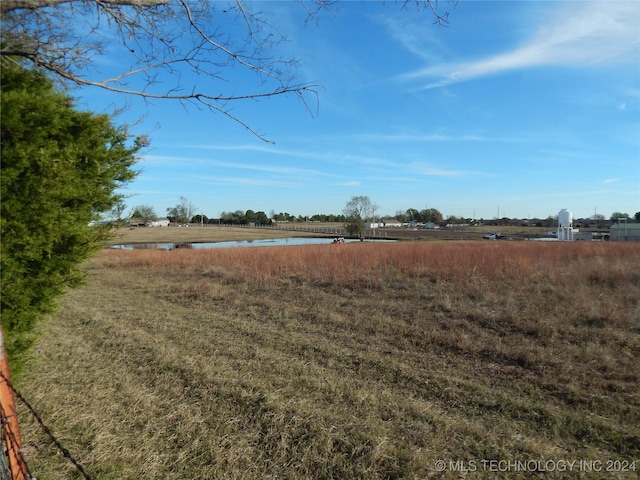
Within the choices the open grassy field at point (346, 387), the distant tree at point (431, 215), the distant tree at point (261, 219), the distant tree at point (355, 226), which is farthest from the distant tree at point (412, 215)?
the open grassy field at point (346, 387)

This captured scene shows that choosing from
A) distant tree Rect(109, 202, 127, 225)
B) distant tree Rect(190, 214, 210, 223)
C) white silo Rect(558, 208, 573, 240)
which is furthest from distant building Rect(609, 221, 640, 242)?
distant tree Rect(190, 214, 210, 223)

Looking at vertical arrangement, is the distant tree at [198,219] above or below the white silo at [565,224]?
above

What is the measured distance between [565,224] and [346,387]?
50552 millimetres

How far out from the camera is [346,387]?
4.05m

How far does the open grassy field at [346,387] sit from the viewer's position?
9.12ft

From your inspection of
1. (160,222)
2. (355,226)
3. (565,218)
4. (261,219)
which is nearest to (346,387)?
(565,218)

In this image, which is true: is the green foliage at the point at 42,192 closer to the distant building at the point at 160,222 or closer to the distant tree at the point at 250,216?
A: the distant building at the point at 160,222

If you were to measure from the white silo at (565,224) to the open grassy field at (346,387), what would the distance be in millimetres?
42097

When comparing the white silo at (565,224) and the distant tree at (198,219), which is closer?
the white silo at (565,224)

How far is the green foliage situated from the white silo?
169ft

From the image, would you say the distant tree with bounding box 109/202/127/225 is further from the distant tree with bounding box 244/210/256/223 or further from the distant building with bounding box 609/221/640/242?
the distant tree with bounding box 244/210/256/223

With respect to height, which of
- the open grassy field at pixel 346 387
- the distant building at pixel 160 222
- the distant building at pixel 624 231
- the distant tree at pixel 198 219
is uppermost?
the distant tree at pixel 198 219

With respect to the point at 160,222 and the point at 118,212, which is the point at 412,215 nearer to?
the point at 160,222

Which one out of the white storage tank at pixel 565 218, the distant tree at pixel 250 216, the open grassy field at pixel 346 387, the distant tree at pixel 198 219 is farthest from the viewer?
the distant tree at pixel 198 219
